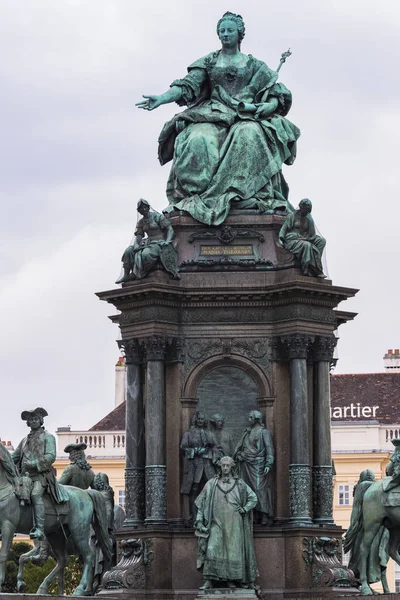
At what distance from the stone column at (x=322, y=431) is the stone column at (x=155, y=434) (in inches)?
98.2

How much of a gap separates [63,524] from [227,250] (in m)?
5.43

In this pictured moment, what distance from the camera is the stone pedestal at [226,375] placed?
4059cm

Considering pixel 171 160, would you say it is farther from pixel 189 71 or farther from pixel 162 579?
pixel 162 579

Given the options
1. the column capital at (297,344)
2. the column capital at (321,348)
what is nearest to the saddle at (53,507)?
the column capital at (297,344)

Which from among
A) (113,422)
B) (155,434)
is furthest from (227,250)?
(113,422)

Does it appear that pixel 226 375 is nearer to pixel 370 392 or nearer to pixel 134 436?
pixel 134 436

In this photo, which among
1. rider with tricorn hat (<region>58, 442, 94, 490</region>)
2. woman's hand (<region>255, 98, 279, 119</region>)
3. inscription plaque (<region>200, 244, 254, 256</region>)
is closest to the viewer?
inscription plaque (<region>200, 244, 254, 256</region>)

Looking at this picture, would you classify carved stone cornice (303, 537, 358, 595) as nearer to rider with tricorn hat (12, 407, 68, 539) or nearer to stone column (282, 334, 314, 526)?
stone column (282, 334, 314, 526)

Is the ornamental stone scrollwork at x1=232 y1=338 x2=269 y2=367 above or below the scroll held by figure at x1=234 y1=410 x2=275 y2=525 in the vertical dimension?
above

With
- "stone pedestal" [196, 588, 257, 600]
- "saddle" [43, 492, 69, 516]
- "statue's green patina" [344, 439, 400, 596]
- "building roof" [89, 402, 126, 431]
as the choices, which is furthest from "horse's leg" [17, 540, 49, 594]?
"building roof" [89, 402, 126, 431]

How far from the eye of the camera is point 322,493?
4119 centimetres

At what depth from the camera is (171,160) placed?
43.6 m

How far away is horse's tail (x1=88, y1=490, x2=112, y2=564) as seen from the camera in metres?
40.6

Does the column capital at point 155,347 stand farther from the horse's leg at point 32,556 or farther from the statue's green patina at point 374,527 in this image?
the statue's green patina at point 374,527
